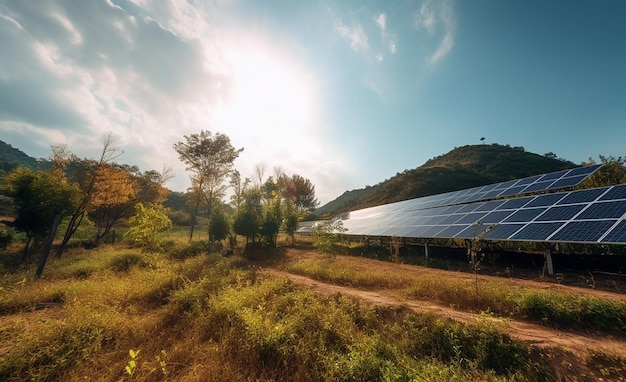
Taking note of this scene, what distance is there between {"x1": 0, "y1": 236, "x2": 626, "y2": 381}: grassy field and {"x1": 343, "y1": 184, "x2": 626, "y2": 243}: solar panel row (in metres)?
4.13

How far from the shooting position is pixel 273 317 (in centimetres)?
778

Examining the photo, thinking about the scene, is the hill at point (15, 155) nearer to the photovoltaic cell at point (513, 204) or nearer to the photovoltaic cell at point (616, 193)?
the photovoltaic cell at point (513, 204)

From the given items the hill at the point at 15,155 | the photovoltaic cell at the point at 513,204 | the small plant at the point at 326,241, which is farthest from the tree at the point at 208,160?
the hill at the point at 15,155

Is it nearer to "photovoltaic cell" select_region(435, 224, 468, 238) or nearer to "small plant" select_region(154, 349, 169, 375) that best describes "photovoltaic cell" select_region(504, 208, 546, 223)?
"photovoltaic cell" select_region(435, 224, 468, 238)

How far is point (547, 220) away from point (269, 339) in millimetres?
16753

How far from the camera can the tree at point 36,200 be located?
21.3 metres

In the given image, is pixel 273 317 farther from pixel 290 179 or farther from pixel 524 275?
pixel 290 179

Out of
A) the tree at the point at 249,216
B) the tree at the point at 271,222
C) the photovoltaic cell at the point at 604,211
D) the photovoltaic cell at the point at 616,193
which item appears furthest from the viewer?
the tree at the point at 271,222

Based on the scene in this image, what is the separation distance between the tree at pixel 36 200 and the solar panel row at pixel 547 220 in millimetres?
33780

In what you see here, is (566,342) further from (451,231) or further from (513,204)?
(513,204)

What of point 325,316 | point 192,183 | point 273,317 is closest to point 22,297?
point 273,317

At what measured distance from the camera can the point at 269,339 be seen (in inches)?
253

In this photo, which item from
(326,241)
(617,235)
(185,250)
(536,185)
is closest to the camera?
(617,235)

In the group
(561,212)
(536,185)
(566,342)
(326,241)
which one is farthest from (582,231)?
(536,185)
